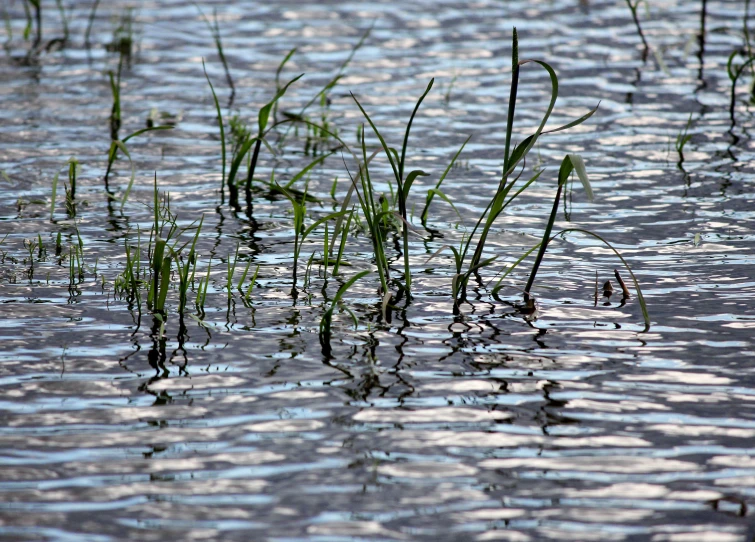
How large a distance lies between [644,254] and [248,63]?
5.01 metres

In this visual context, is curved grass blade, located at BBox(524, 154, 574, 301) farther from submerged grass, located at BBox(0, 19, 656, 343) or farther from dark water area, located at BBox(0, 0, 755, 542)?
dark water area, located at BBox(0, 0, 755, 542)

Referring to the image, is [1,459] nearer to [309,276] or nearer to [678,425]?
[309,276]

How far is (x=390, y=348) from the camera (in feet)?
12.5

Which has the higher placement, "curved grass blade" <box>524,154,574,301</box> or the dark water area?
"curved grass blade" <box>524,154,574,301</box>

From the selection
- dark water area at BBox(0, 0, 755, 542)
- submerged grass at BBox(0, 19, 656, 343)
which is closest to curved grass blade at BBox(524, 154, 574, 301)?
submerged grass at BBox(0, 19, 656, 343)

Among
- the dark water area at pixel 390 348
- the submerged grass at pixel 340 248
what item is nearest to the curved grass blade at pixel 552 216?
the submerged grass at pixel 340 248

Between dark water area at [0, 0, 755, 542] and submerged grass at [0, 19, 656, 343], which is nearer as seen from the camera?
dark water area at [0, 0, 755, 542]

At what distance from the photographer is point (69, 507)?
282 cm

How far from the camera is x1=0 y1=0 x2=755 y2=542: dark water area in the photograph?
285cm

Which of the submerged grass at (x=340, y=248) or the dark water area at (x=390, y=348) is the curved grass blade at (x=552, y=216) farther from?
the dark water area at (x=390, y=348)

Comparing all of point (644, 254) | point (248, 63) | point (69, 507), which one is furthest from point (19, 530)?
point (248, 63)

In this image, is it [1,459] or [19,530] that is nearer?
[19,530]

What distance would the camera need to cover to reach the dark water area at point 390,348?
285cm

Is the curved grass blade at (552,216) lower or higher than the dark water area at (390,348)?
higher
